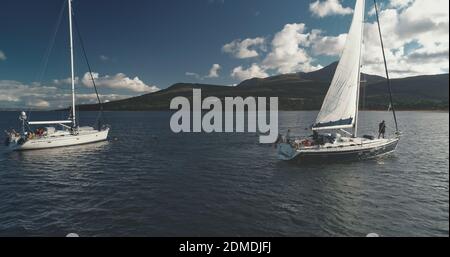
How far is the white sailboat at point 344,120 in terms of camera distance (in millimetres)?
34844

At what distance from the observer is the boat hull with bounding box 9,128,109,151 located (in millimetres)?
47566

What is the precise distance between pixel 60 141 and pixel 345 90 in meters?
47.7

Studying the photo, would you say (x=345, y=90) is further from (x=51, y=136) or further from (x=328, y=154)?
(x=51, y=136)

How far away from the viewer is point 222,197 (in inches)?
936

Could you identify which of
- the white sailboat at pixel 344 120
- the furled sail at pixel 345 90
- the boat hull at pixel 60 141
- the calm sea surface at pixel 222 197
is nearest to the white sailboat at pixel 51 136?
the boat hull at pixel 60 141

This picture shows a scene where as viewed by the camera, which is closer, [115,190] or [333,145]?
[115,190]

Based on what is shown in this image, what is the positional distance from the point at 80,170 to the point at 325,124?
104ft

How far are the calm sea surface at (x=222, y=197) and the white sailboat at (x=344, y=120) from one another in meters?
1.44

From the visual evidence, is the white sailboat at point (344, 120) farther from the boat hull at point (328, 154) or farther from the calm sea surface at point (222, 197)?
the calm sea surface at point (222, 197)

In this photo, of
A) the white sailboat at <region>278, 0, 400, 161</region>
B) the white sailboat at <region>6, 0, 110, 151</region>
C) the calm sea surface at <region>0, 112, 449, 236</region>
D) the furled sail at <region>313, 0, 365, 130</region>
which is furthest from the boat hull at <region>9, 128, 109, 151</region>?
the furled sail at <region>313, 0, 365, 130</region>

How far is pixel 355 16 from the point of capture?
3616cm
